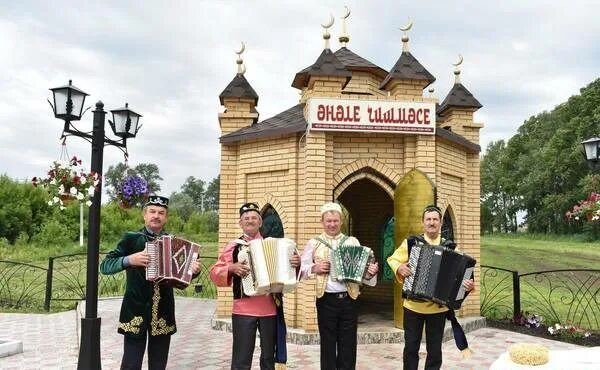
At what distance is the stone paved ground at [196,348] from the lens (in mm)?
6250

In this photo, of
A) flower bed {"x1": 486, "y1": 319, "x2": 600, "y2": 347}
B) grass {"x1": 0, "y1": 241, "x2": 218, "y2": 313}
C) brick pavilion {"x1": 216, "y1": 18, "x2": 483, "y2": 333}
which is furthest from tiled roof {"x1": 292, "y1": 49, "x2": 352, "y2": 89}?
flower bed {"x1": 486, "y1": 319, "x2": 600, "y2": 347}

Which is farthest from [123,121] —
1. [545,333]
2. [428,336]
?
[545,333]

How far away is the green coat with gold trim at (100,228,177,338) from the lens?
4.07 meters

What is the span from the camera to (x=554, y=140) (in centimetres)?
4556

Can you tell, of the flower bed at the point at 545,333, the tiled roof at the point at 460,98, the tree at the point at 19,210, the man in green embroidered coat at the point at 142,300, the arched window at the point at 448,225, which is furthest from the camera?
the tree at the point at 19,210

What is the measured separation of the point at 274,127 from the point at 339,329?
413 cm

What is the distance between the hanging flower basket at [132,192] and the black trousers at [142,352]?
1.64m

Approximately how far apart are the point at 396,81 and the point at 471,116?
2.72 metres

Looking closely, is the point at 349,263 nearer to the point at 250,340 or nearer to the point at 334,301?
the point at 334,301

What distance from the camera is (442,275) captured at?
4426mm

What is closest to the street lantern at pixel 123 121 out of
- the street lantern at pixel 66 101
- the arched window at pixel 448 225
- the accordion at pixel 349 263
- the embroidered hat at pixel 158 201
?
the street lantern at pixel 66 101

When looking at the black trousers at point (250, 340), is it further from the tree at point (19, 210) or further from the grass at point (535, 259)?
the tree at point (19, 210)

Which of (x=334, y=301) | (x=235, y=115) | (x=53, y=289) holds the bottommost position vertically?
(x=53, y=289)

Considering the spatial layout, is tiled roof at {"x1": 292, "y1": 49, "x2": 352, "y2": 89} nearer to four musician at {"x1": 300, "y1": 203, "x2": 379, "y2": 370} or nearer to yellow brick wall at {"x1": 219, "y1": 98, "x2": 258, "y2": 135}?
yellow brick wall at {"x1": 219, "y1": 98, "x2": 258, "y2": 135}
